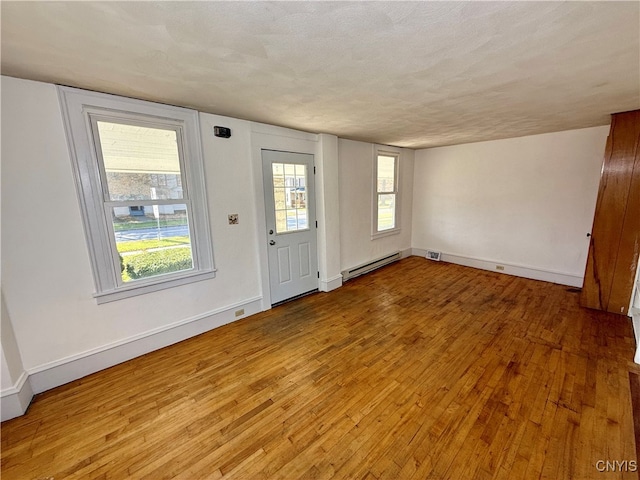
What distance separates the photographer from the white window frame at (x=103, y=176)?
203 centimetres

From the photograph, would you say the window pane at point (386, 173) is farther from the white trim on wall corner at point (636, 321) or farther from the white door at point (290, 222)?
the white trim on wall corner at point (636, 321)

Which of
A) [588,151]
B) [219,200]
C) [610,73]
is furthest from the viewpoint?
[588,151]

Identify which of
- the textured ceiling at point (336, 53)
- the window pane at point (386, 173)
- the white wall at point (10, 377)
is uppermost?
the textured ceiling at point (336, 53)

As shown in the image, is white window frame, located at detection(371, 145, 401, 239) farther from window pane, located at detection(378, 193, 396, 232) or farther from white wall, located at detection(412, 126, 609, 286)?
white wall, located at detection(412, 126, 609, 286)

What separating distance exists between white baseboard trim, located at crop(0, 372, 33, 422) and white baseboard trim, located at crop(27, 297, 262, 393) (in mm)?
148

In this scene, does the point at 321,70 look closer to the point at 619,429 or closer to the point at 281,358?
the point at 281,358

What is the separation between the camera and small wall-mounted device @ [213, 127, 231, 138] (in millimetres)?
2725

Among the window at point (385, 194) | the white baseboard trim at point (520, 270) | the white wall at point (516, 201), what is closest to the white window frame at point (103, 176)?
the window at point (385, 194)

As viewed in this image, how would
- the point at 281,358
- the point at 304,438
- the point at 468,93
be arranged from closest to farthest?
the point at 304,438, the point at 468,93, the point at 281,358

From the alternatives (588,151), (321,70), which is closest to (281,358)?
(321,70)

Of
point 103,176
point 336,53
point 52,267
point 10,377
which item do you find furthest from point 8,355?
point 336,53

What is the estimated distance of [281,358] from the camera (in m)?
2.45

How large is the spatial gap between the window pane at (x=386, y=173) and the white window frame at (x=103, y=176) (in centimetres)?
336

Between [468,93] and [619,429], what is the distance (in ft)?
8.49
